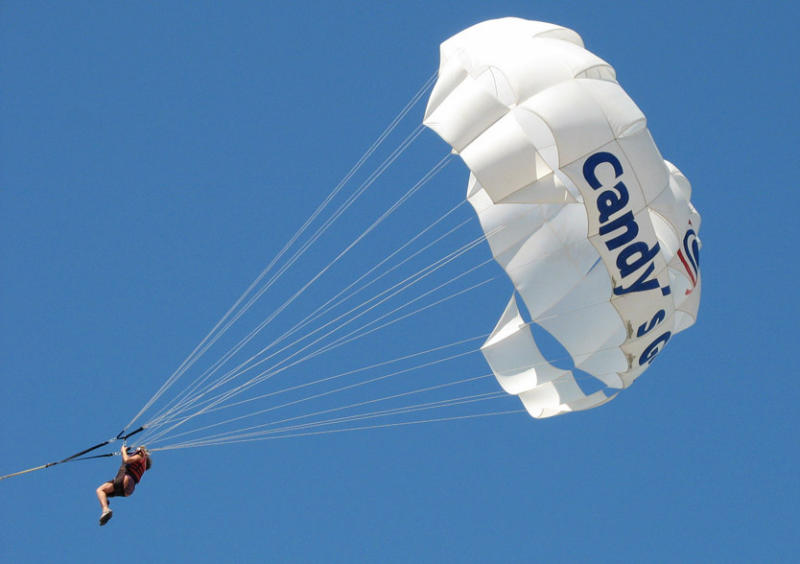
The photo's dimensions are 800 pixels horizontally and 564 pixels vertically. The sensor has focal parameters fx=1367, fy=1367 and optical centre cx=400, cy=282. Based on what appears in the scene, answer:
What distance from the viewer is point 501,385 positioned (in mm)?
18953

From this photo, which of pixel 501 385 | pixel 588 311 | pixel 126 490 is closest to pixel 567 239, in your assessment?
pixel 588 311

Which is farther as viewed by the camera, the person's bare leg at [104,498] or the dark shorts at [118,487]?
the dark shorts at [118,487]

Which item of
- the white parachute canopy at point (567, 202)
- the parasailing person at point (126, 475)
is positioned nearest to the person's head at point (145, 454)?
the parasailing person at point (126, 475)

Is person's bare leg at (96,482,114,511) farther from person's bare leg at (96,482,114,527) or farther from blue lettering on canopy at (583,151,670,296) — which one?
blue lettering on canopy at (583,151,670,296)

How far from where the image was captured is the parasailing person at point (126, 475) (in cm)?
1653

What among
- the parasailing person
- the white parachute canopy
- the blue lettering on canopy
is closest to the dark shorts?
the parasailing person

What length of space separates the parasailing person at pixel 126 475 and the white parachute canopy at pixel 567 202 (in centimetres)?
505

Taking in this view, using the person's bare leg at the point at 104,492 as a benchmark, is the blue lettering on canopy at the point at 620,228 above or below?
above

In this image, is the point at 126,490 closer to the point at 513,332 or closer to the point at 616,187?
the point at 513,332

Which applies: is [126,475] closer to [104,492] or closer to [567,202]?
[104,492]

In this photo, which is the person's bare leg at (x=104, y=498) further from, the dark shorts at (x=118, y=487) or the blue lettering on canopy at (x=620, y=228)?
the blue lettering on canopy at (x=620, y=228)

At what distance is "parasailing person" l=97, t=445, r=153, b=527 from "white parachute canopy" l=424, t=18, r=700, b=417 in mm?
5050

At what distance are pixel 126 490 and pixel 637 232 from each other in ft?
22.8

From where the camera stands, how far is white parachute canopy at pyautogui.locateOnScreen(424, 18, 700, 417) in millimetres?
16328
